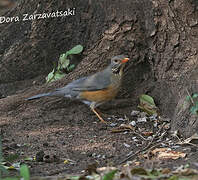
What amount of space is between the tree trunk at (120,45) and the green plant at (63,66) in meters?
0.18

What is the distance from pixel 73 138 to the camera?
6.32 m

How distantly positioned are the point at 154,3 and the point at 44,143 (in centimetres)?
255

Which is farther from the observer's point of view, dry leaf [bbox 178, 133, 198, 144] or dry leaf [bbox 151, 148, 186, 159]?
dry leaf [bbox 178, 133, 198, 144]

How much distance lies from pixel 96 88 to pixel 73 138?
1.13 m

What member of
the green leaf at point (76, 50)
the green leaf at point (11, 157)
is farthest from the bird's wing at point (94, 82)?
the green leaf at point (11, 157)

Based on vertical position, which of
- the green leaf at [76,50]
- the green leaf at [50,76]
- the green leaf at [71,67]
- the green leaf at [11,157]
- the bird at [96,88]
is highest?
the green leaf at [76,50]

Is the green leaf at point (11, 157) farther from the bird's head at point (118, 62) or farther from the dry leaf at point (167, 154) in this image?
the bird's head at point (118, 62)

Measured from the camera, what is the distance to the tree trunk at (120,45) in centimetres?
649

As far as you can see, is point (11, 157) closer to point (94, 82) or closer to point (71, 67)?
point (94, 82)

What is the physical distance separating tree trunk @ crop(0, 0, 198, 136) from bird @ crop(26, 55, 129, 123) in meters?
0.28

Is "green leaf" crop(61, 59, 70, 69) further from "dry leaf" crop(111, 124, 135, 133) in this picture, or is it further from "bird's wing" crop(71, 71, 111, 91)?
"dry leaf" crop(111, 124, 135, 133)

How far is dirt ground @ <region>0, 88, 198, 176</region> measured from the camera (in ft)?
17.4

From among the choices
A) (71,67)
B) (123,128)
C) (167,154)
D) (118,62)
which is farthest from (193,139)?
(71,67)

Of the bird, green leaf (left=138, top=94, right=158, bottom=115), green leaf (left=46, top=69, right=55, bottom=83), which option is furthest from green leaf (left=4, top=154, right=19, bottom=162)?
green leaf (left=46, top=69, right=55, bottom=83)
